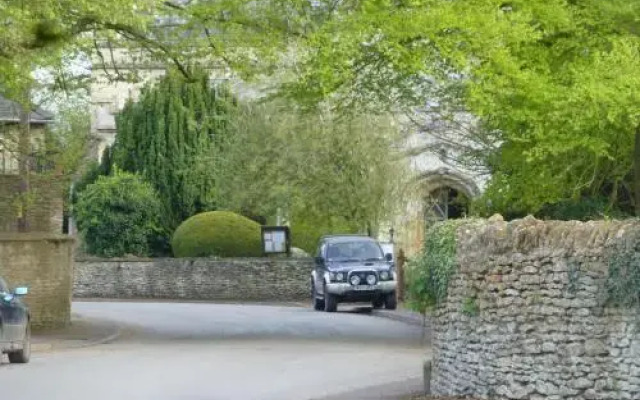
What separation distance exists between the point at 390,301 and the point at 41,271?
12575 mm

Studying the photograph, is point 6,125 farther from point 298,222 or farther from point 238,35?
point 298,222

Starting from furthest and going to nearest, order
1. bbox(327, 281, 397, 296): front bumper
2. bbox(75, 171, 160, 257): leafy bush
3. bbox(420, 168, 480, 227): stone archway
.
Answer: bbox(75, 171, 160, 257): leafy bush, bbox(420, 168, 480, 227): stone archway, bbox(327, 281, 397, 296): front bumper

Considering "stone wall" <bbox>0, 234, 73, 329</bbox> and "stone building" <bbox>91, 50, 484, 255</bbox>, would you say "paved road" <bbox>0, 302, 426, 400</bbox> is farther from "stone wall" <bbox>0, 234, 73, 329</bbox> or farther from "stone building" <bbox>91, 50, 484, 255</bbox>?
"stone building" <bbox>91, 50, 484, 255</bbox>

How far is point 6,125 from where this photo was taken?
3769 cm

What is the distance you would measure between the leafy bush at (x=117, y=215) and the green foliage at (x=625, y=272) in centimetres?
4437

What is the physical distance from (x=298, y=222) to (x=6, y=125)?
18.0 m

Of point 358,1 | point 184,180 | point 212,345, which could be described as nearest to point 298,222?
point 184,180

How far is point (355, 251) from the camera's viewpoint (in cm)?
4144

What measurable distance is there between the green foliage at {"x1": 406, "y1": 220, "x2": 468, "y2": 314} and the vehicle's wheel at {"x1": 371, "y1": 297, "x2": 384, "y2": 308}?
23.3 metres

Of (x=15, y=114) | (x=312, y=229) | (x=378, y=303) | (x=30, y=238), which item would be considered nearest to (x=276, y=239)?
(x=312, y=229)

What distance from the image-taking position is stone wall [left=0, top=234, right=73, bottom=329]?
31.8 m

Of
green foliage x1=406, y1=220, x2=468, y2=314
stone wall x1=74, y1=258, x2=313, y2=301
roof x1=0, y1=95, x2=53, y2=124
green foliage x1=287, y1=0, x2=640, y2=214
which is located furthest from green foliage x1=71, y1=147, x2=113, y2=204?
green foliage x1=406, y1=220, x2=468, y2=314

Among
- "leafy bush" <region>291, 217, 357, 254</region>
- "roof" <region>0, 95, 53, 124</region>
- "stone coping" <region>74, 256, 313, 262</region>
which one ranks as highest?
"roof" <region>0, 95, 53, 124</region>

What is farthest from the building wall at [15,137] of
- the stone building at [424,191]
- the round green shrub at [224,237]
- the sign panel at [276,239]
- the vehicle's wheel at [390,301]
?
the round green shrub at [224,237]
